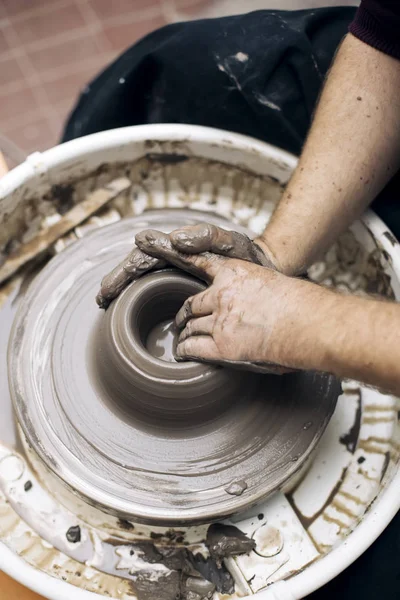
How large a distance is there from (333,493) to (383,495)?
0.60ft

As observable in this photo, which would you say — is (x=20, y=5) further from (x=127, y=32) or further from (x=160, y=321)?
(x=160, y=321)

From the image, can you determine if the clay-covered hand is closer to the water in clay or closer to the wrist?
the wrist

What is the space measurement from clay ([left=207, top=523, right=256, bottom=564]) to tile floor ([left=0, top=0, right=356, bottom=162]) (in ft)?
6.02

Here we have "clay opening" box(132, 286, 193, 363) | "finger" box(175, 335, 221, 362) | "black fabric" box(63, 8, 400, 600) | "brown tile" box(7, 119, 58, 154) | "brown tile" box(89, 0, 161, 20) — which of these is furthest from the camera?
"brown tile" box(89, 0, 161, 20)

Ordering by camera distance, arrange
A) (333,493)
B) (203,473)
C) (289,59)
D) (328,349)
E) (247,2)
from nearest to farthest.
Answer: (328,349)
(203,473)
(333,493)
(289,59)
(247,2)

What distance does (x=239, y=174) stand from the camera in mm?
1830

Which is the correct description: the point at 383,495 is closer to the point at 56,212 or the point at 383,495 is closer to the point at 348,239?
the point at 348,239

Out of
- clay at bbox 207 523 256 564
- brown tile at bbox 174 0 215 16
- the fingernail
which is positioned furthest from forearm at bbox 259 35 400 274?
brown tile at bbox 174 0 215 16

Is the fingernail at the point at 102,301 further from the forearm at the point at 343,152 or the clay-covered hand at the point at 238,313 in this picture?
the forearm at the point at 343,152

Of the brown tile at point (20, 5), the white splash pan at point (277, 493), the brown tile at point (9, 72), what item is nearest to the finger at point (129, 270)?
the white splash pan at point (277, 493)

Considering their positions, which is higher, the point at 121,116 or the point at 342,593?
the point at 121,116

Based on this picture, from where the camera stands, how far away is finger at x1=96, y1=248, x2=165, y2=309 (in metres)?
1.32

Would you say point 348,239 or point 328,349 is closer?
point 328,349

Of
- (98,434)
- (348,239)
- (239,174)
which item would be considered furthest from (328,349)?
(239,174)
